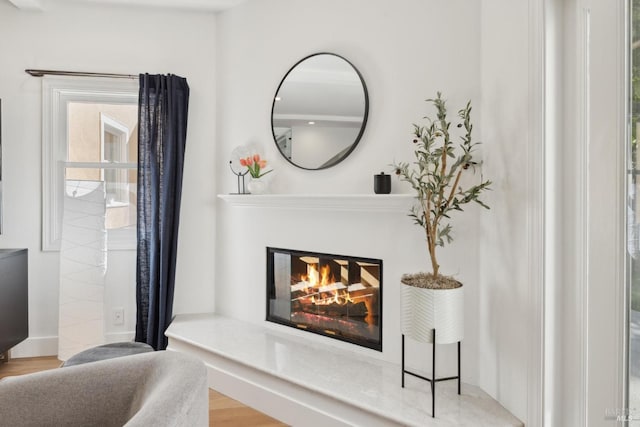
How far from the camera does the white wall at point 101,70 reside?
10.9ft

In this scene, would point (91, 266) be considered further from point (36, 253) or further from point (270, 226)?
point (270, 226)

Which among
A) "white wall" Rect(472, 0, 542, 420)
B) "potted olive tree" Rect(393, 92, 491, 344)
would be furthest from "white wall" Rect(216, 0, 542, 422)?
"potted olive tree" Rect(393, 92, 491, 344)

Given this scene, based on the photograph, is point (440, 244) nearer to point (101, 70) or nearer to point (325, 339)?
point (325, 339)

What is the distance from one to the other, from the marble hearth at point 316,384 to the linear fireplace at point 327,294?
0.36 feet

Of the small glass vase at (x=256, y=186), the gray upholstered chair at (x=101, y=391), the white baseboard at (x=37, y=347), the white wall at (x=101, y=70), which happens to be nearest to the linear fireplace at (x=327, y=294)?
the small glass vase at (x=256, y=186)

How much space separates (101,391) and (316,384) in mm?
1283

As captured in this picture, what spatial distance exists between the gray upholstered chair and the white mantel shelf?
4.68 feet

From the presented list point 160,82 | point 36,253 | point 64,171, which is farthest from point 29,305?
point 160,82

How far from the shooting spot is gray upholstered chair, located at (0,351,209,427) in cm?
107

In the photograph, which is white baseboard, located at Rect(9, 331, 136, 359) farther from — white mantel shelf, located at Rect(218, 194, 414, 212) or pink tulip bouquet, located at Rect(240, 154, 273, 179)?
pink tulip bouquet, located at Rect(240, 154, 273, 179)

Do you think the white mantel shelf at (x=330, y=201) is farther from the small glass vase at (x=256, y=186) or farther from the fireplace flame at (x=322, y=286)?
the fireplace flame at (x=322, y=286)

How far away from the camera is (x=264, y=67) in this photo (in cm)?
316

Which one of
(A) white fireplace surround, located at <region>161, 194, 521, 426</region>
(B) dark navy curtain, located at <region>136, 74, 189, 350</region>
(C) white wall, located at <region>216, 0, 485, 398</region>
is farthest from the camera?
(B) dark navy curtain, located at <region>136, 74, 189, 350</region>

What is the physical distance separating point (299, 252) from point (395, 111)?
1.11 metres
